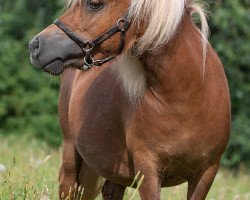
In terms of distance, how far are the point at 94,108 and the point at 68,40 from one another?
1072mm

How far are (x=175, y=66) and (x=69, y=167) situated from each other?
195 cm

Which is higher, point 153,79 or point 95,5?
point 95,5

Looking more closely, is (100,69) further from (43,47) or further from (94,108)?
(43,47)

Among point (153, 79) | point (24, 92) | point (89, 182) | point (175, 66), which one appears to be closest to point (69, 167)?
point (89, 182)

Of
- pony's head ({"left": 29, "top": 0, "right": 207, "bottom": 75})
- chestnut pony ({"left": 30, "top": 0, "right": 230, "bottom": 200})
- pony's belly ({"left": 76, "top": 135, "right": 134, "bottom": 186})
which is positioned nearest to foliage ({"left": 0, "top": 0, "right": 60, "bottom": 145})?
pony's belly ({"left": 76, "top": 135, "right": 134, "bottom": 186})

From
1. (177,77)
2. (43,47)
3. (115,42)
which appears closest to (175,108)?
(177,77)

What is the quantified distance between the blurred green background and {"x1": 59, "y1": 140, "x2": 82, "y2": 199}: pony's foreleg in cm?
702

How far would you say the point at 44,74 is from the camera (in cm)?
1748

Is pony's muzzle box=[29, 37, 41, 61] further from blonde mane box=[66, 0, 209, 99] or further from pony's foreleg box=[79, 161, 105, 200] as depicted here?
pony's foreleg box=[79, 161, 105, 200]

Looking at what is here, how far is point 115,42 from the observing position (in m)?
4.87

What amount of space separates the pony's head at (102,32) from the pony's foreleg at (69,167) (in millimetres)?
1812

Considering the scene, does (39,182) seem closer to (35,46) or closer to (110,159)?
(110,159)

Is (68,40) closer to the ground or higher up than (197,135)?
higher up

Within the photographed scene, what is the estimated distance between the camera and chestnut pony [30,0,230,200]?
4848 mm
